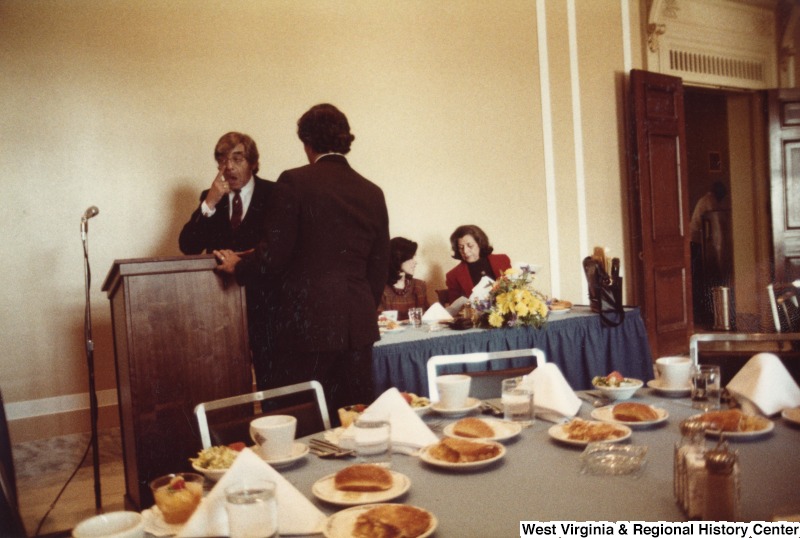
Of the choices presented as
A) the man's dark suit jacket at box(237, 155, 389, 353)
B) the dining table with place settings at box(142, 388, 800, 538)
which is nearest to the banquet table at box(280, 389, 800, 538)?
the dining table with place settings at box(142, 388, 800, 538)

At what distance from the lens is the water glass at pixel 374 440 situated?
1264 mm

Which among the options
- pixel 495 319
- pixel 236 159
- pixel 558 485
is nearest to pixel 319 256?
pixel 236 159

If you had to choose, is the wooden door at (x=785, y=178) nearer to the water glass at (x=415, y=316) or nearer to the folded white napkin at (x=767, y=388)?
the water glass at (x=415, y=316)

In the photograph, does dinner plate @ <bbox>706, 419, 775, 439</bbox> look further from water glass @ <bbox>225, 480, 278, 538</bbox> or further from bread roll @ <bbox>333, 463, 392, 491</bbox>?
water glass @ <bbox>225, 480, 278, 538</bbox>

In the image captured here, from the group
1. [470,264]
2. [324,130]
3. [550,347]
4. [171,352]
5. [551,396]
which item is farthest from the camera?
[470,264]

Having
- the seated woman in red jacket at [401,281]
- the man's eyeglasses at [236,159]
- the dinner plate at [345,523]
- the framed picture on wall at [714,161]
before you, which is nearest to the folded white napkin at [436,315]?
the seated woman in red jacket at [401,281]

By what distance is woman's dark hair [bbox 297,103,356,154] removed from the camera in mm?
2420

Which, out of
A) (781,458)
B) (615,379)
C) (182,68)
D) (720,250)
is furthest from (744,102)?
(781,458)

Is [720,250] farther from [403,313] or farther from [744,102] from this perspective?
[403,313]

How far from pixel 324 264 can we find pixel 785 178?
590cm

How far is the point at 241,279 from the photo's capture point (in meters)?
2.40

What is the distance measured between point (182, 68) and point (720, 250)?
243 inches

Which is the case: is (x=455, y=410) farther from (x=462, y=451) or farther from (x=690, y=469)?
(x=690, y=469)

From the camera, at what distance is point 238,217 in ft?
10.2
